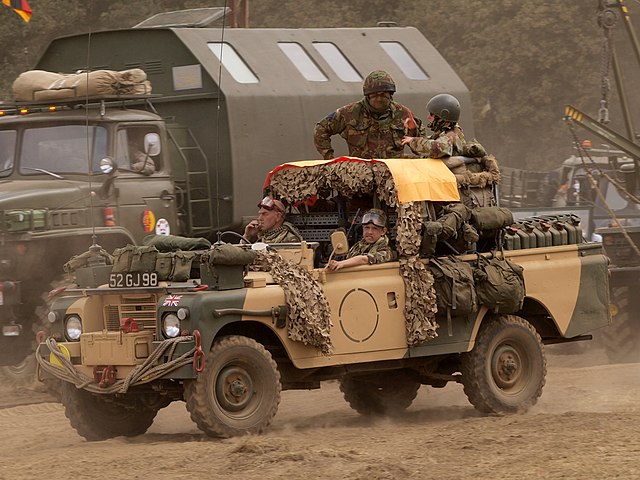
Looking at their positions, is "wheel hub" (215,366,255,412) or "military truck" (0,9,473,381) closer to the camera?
"wheel hub" (215,366,255,412)

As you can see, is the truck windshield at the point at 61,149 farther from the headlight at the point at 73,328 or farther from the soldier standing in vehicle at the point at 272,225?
the headlight at the point at 73,328

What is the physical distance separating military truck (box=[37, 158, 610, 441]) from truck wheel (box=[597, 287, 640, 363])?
3.94 m

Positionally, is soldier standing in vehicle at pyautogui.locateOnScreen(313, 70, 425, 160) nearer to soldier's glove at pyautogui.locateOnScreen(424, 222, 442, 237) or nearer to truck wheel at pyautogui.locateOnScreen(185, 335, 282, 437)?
soldier's glove at pyautogui.locateOnScreen(424, 222, 442, 237)

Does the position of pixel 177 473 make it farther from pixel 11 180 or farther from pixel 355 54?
pixel 355 54

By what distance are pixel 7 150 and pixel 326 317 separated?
5.40 metres

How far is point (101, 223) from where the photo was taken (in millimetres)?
15023

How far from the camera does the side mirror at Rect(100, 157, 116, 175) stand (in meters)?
14.9

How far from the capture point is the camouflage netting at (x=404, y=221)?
1162 cm

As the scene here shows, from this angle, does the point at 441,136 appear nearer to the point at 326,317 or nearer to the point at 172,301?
the point at 326,317

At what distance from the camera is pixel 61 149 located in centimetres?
1516

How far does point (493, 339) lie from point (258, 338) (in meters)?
2.13

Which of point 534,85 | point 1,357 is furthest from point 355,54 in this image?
point 534,85

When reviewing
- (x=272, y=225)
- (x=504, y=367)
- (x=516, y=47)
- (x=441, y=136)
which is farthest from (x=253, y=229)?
(x=516, y=47)

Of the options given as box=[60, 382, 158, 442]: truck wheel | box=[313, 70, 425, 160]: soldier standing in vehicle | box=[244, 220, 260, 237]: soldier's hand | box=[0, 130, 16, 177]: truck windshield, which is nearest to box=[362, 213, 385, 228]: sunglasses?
box=[244, 220, 260, 237]: soldier's hand
